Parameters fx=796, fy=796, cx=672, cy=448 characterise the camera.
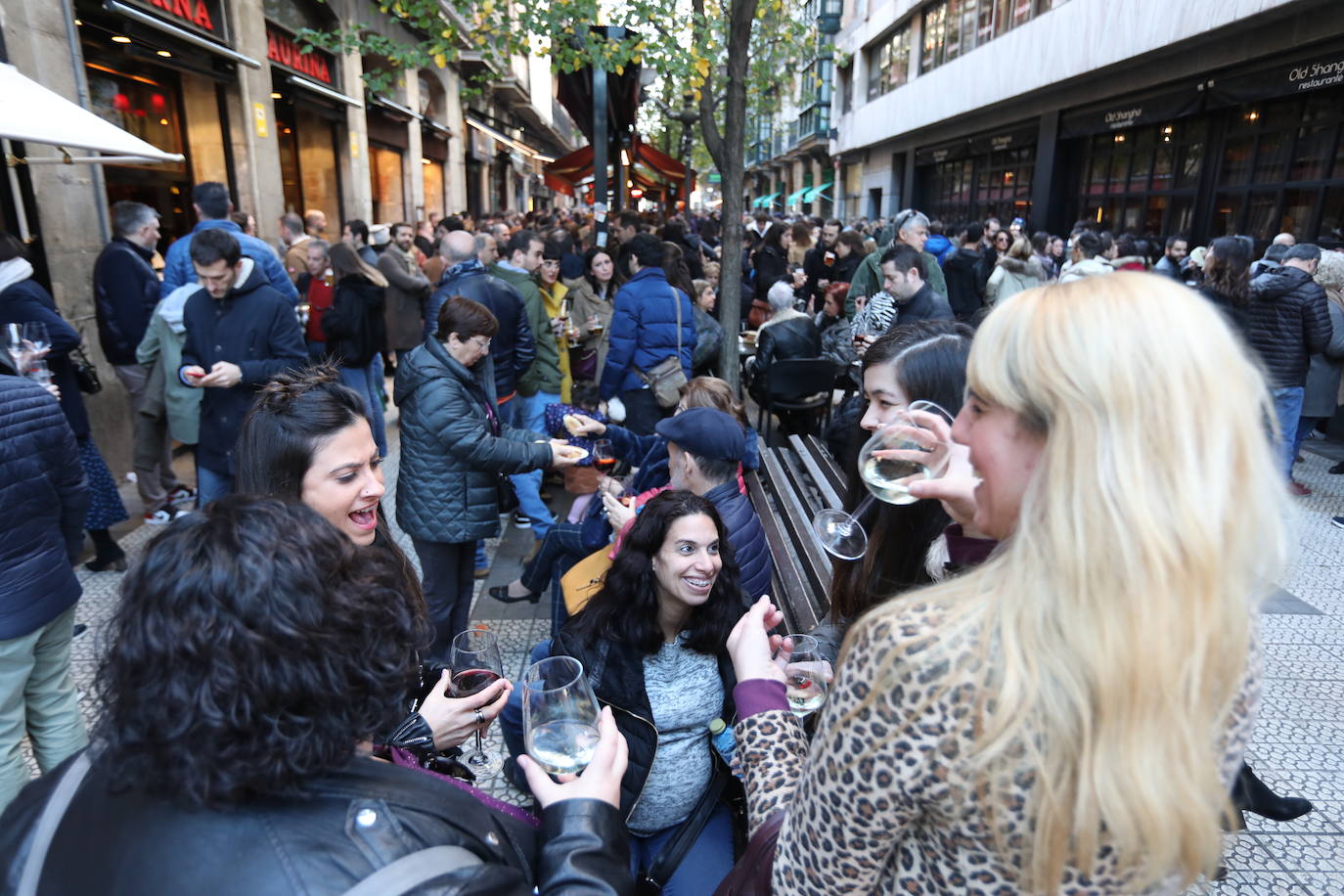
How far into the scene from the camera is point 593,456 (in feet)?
13.4

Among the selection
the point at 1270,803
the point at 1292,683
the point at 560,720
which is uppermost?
the point at 560,720

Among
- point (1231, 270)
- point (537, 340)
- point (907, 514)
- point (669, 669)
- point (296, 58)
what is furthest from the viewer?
point (296, 58)

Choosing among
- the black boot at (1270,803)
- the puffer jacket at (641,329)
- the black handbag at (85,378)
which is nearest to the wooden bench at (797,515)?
the puffer jacket at (641,329)

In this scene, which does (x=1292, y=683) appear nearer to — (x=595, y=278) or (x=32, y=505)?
(x=32, y=505)

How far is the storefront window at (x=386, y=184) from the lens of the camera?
15.4 m

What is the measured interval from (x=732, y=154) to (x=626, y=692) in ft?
15.0

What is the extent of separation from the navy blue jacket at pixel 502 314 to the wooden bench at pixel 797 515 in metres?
1.88

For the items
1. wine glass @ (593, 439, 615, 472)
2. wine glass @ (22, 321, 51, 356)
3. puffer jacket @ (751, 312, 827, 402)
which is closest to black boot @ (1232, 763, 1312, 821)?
wine glass @ (593, 439, 615, 472)

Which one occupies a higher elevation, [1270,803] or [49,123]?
[49,123]

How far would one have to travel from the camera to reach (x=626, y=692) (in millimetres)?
2336

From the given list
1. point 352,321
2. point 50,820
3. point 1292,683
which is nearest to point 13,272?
point 352,321

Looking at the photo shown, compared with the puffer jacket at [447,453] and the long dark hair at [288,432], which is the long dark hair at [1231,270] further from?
the long dark hair at [288,432]

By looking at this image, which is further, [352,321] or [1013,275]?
[1013,275]

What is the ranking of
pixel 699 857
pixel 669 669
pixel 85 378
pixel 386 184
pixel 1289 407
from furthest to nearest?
pixel 386 184
pixel 1289 407
pixel 85 378
pixel 669 669
pixel 699 857
